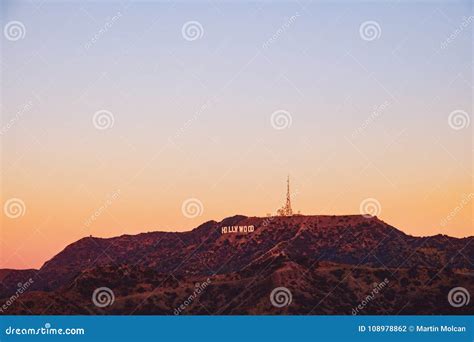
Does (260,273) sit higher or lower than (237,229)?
lower

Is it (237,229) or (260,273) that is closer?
(260,273)

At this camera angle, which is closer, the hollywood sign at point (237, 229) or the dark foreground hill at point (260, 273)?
the dark foreground hill at point (260, 273)

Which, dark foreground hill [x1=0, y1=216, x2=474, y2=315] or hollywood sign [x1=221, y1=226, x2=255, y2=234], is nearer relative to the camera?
dark foreground hill [x1=0, y1=216, x2=474, y2=315]

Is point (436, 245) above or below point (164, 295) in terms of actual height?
above
